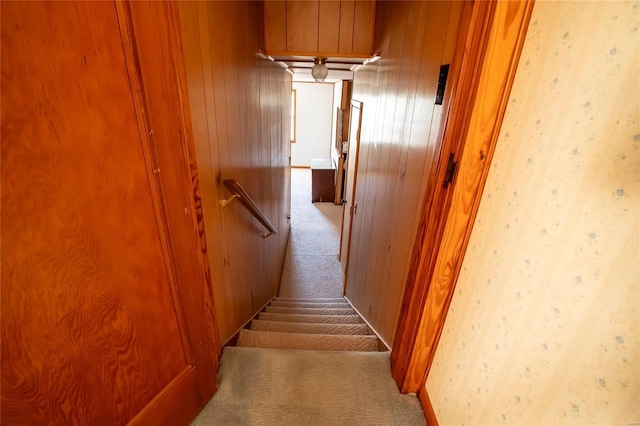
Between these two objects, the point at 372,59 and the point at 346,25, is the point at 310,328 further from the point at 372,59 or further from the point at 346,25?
the point at 346,25

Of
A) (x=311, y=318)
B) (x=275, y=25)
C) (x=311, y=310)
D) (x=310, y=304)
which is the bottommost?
(x=310, y=304)

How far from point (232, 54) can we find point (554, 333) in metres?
1.61

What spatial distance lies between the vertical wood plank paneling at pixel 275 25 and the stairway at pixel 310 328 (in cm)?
203

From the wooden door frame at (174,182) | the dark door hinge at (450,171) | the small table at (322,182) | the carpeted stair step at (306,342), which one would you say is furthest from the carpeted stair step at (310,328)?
the small table at (322,182)

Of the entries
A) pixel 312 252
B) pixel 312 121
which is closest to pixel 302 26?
pixel 312 252

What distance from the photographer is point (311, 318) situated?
2379mm

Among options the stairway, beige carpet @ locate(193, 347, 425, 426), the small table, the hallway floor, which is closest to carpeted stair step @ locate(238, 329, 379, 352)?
the stairway

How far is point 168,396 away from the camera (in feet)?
3.34

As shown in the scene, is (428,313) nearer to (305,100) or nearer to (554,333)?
(554,333)

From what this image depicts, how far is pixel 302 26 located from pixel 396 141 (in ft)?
4.27

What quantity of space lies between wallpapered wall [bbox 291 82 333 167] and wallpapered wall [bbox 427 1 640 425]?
22.5 ft

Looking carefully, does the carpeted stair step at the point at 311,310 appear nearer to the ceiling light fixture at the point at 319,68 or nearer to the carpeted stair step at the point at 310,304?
the carpeted stair step at the point at 310,304

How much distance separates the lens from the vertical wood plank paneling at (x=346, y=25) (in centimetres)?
215

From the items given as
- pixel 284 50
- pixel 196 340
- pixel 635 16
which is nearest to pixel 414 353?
pixel 196 340
